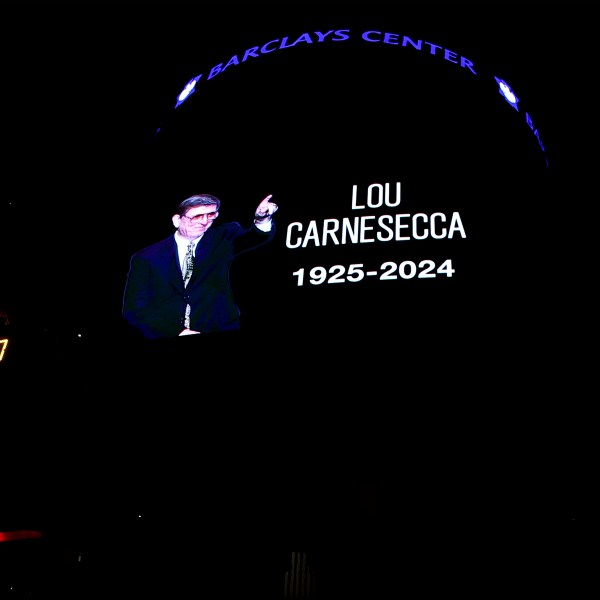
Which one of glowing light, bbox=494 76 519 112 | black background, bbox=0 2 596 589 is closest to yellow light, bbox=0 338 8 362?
black background, bbox=0 2 596 589

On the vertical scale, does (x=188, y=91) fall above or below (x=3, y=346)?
above

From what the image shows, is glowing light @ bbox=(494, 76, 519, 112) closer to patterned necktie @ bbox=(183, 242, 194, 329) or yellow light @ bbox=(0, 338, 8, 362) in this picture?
patterned necktie @ bbox=(183, 242, 194, 329)

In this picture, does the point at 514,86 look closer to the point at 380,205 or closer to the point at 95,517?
the point at 380,205

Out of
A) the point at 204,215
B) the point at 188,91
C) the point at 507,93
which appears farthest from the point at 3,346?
the point at 507,93

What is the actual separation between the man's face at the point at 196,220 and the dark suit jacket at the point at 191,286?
12 cm

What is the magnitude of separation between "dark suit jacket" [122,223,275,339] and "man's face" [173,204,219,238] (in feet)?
0.40

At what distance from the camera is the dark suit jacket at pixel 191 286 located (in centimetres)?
847

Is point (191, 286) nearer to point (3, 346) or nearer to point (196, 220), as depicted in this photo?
point (196, 220)

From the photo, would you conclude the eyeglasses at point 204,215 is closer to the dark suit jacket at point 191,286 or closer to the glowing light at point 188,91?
the dark suit jacket at point 191,286

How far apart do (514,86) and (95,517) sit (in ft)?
22.2

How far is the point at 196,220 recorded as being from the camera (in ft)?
30.4

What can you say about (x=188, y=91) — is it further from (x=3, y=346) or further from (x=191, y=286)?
(x=3, y=346)

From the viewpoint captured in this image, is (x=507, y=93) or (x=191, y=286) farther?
(x=507, y=93)

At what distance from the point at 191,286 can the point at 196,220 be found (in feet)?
3.14
